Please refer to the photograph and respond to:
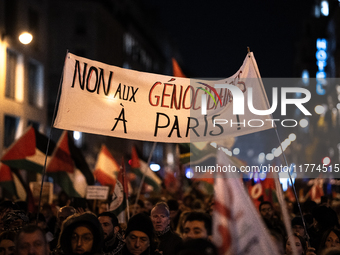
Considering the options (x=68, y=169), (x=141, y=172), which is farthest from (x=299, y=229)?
(x=141, y=172)

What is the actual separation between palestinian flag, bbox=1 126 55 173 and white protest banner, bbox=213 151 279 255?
8847 millimetres

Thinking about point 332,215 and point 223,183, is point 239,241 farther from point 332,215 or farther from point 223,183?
point 332,215

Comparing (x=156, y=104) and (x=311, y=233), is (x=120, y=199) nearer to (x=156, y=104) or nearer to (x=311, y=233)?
(x=156, y=104)

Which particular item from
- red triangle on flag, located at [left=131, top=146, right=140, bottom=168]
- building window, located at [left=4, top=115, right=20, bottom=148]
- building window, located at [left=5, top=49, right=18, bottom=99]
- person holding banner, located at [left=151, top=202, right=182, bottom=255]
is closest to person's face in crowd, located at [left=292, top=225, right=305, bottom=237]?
person holding banner, located at [left=151, top=202, right=182, bottom=255]

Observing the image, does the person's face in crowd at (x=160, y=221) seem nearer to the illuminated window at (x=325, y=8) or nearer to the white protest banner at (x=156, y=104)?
the white protest banner at (x=156, y=104)

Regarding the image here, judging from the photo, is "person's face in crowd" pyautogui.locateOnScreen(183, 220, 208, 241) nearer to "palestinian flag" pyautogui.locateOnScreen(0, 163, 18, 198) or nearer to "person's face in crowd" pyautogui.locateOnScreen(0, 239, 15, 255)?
"person's face in crowd" pyautogui.locateOnScreen(0, 239, 15, 255)

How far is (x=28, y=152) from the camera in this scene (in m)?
12.4

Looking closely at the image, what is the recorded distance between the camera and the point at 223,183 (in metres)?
4.11

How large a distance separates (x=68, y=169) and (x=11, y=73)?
1535 centimetres

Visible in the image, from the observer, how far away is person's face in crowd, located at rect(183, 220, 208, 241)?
4.59 metres

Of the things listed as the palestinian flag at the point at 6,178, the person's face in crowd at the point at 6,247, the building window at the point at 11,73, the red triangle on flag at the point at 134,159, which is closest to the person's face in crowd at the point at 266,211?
the person's face in crowd at the point at 6,247

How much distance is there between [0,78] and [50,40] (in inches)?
917

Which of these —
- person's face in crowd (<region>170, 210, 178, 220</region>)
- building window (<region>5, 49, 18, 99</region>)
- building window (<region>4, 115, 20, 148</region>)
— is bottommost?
person's face in crowd (<region>170, 210, 178, 220</region>)

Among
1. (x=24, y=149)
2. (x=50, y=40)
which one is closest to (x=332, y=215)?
(x=24, y=149)
